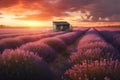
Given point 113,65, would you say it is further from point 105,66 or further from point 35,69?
point 35,69

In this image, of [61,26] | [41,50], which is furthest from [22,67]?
[61,26]

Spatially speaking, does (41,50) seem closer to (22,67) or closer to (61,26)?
(22,67)

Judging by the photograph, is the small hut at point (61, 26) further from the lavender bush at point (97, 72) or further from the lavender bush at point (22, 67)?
the lavender bush at point (97, 72)

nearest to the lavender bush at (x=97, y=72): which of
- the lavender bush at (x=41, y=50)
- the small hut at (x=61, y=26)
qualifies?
the lavender bush at (x=41, y=50)

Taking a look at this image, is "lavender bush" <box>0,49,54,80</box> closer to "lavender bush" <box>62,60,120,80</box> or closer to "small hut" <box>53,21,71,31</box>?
"lavender bush" <box>62,60,120,80</box>

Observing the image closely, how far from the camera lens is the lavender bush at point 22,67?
6531 millimetres

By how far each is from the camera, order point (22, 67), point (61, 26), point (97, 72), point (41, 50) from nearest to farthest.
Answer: point (97, 72)
point (22, 67)
point (41, 50)
point (61, 26)

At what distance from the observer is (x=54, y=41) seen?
50.2ft

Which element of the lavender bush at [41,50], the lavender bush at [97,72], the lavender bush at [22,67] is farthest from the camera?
the lavender bush at [41,50]

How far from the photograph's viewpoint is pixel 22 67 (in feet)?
22.0

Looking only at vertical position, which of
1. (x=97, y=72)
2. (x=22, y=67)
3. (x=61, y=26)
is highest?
(x=97, y=72)

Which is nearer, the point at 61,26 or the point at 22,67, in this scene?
the point at 22,67

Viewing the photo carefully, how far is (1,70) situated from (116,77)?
2.65m

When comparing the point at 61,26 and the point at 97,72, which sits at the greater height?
the point at 97,72
